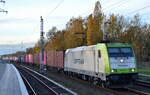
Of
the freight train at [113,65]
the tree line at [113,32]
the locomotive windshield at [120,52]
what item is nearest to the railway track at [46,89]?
the freight train at [113,65]

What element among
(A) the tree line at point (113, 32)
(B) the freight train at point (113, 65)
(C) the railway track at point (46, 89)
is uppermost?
(A) the tree line at point (113, 32)

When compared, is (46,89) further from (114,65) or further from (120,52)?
(120,52)

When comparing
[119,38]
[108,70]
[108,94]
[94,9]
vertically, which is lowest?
[108,94]

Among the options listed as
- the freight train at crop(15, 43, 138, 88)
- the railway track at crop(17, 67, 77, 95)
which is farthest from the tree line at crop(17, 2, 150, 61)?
the freight train at crop(15, 43, 138, 88)

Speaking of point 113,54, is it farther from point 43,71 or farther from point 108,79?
point 43,71

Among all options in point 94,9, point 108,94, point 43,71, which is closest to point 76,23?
point 94,9

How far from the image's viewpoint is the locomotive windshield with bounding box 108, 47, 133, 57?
22.4 meters

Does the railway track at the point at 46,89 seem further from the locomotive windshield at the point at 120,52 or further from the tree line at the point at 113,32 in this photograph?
the tree line at the point at 113,32

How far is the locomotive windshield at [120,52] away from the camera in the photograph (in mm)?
22408

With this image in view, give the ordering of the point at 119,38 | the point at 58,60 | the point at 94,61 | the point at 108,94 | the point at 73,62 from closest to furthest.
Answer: the point at 108,94 < the point at 94,61 < the point at 73,62 < the point at 58,60 < the point at 119,38

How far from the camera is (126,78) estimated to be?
2166 cm

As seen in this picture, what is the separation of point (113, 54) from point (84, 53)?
6814 mm

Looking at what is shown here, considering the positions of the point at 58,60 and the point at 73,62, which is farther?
the point at 58,60

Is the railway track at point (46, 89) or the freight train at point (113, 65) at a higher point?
the freight train at point (113, 65)
